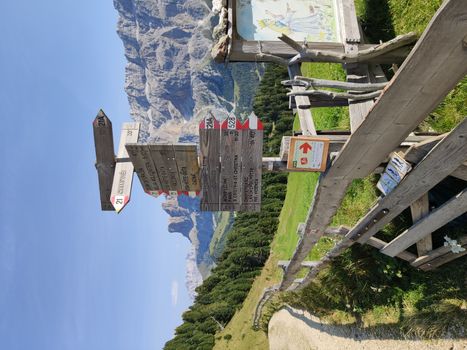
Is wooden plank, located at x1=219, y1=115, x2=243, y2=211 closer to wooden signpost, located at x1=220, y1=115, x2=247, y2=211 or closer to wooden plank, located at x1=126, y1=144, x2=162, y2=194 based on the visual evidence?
wooden signpost, located at x1=220, y1=115, x2=247, y2=211

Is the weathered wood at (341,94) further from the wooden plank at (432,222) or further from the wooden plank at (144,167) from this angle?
the wooden plank at (144,167)

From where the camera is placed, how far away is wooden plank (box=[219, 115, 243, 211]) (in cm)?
508

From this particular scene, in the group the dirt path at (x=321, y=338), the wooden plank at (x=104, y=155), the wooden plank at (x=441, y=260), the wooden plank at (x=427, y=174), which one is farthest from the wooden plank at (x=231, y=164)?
the dirt path at (x=321, y=338)

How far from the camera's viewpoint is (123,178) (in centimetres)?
552

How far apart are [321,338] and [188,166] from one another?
7.63 m

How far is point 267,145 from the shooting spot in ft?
146

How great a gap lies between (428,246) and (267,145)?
124 feet

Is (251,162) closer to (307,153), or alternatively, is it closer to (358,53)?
(307,153)

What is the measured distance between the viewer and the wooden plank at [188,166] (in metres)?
5.20

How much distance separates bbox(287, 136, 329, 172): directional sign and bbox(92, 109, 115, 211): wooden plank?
2.46 m

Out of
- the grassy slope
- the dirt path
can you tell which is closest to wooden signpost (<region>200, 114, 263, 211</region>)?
the grassy slope

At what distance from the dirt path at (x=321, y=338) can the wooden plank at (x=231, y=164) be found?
4390 millimetres

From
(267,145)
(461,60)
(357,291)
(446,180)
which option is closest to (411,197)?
(446,180)

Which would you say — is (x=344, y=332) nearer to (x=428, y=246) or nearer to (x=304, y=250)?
(x=304, y=250)
